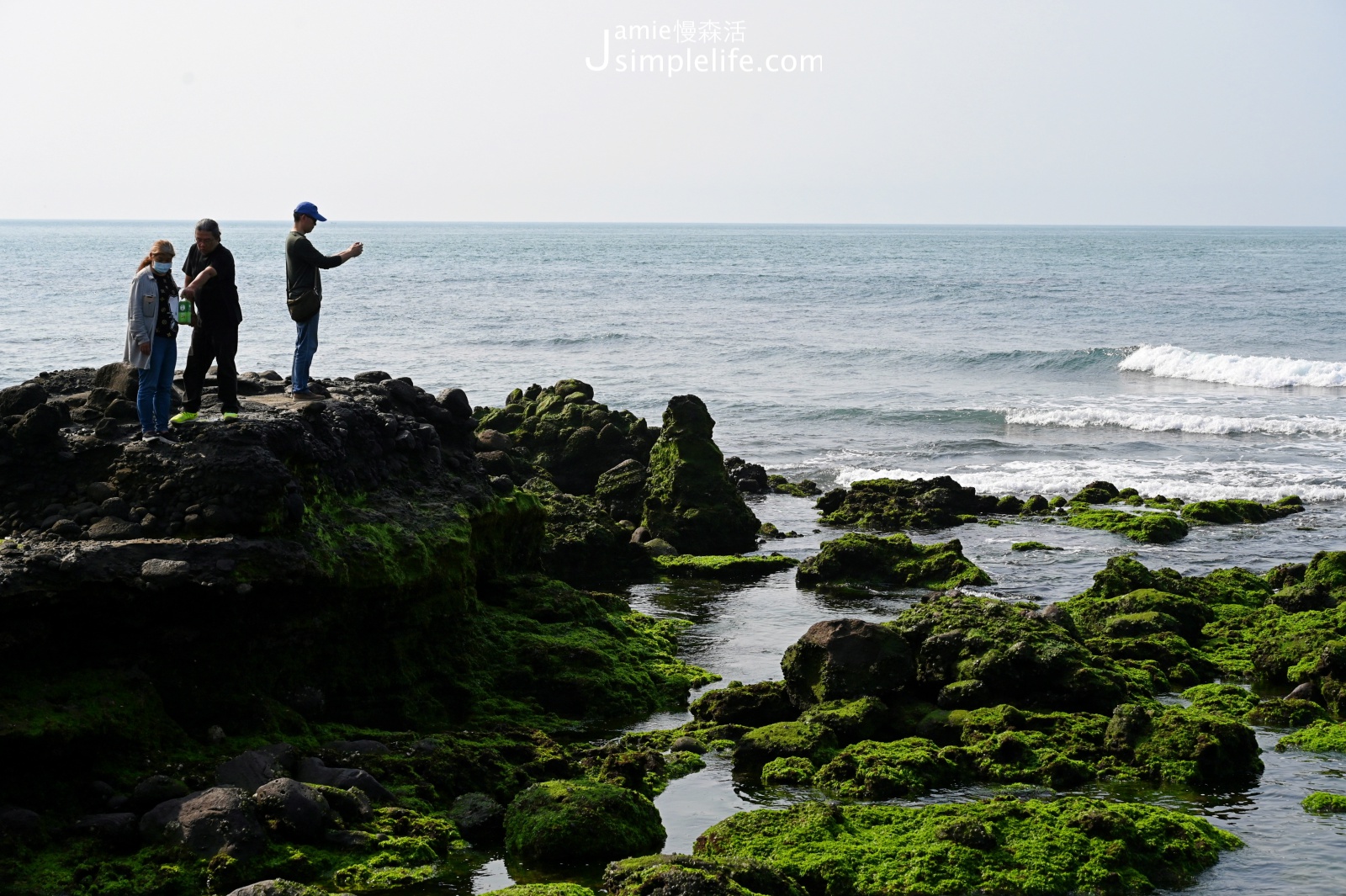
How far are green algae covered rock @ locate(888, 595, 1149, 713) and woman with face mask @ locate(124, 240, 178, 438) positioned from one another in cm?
667

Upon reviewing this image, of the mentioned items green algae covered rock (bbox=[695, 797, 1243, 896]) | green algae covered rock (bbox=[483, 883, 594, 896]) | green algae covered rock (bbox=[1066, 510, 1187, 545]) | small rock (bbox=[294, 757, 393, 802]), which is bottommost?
green algae covered rock (bbox=[1066, 510, 1187, 545])

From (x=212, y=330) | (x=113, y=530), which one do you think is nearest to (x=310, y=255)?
(x=212, y=330)

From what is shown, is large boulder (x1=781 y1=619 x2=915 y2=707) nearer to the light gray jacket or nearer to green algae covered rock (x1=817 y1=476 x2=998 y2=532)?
the light gray jacket

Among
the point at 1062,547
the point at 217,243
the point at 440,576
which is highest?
the point at 217,243

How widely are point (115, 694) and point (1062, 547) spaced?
15760 mm

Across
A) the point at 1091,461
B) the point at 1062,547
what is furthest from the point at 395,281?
the point at 1062,547

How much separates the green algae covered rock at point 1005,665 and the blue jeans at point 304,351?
6.12 m

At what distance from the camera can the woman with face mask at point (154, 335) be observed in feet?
36.3

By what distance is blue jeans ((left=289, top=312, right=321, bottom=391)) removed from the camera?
13195 millimetres

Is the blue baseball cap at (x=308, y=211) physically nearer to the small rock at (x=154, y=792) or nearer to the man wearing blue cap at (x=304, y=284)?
the man wearing blue cap at (x=304, y=284)

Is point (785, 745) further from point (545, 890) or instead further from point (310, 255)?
point (310, 255)

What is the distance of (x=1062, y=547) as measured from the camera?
20906 mm

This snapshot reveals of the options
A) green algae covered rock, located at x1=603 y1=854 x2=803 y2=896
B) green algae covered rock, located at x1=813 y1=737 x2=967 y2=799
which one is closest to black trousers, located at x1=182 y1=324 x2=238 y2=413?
green algae covered rock, located at x1=603 y1=854 x2=803 y2=896

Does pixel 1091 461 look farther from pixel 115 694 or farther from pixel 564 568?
pixel 115 694
